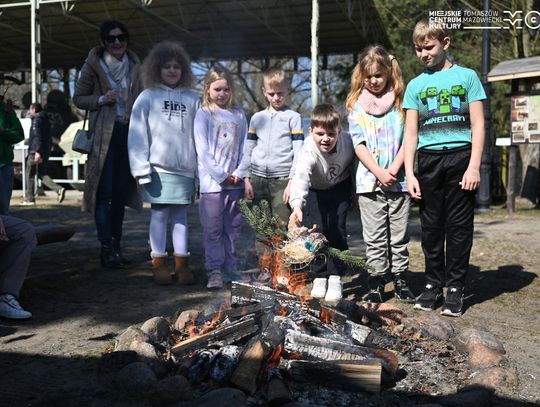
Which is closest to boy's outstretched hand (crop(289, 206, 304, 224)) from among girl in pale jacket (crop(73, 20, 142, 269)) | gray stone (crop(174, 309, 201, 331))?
gray stone (crop(174, 309, 201, 331))

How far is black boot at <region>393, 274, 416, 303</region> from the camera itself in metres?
4.19

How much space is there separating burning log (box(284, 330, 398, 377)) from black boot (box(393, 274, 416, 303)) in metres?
1.49

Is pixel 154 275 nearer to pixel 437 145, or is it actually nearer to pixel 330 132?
pixel 330 132

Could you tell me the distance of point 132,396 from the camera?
2.47 meters

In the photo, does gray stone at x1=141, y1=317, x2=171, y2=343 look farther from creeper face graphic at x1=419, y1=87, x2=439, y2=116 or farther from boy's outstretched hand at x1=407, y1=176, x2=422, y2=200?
creeper face graphic at x1=419, y1=87, x2=439, y2=116

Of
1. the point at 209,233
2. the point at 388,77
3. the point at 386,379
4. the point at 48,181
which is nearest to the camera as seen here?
the point at 386,379

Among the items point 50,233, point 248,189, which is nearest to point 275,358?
point 248,189

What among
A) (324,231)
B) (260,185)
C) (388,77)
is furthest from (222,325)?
(388,77)

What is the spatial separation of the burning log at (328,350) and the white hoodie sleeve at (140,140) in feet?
7.52

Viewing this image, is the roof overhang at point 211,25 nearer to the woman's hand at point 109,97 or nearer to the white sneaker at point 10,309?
the woman's hand at point 109,97

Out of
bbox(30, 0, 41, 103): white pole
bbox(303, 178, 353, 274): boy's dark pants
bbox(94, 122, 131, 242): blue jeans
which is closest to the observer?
bbox(303, 178, 353, 274): boy's dark pants

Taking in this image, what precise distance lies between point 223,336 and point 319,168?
1.73m

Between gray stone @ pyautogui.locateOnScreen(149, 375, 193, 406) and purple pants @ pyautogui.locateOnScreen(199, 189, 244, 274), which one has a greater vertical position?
purple pants @ pyautogui.locateOnScreen(199, 189, 244, 274)

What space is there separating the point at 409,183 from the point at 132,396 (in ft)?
7.83
